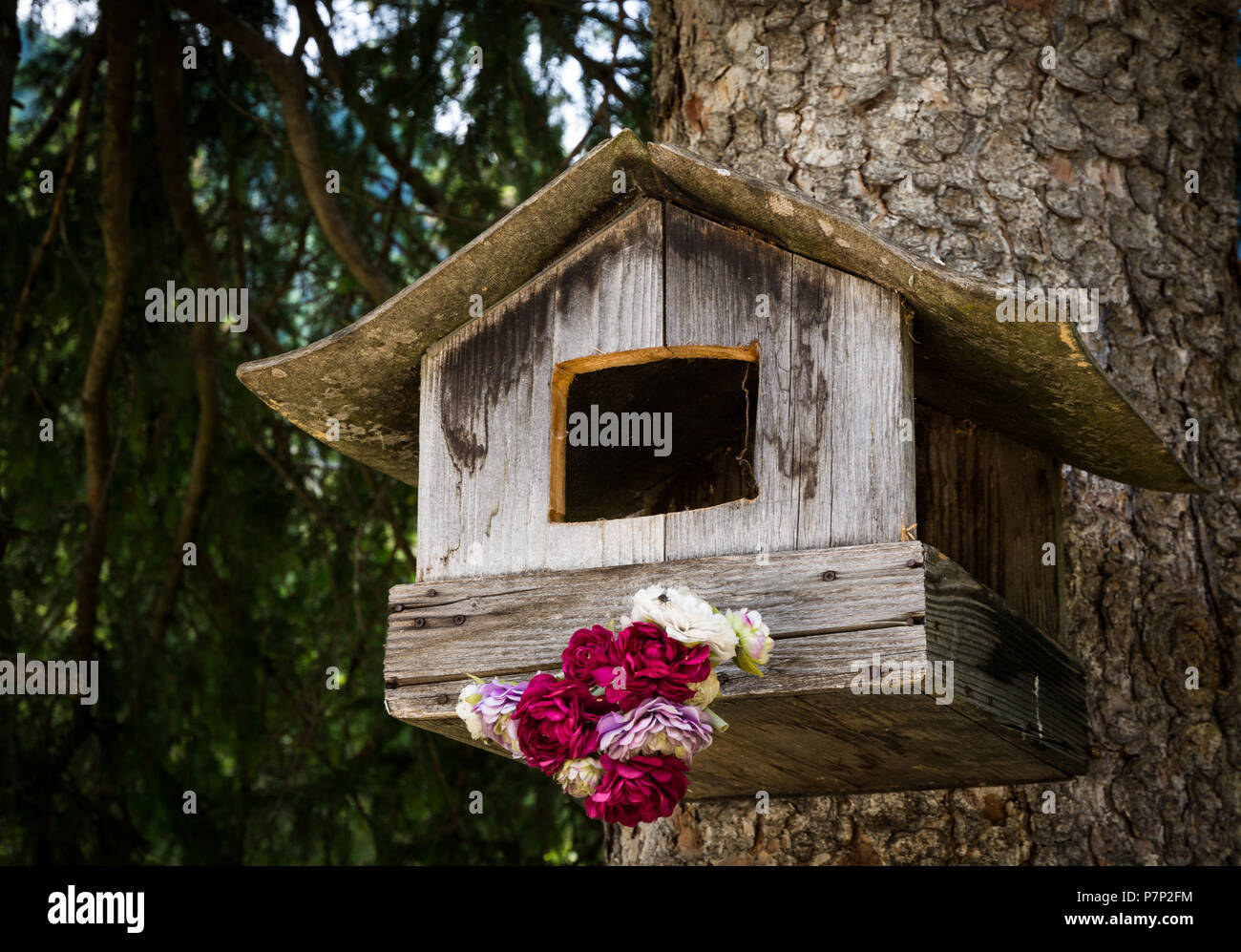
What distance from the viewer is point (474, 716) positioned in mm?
1982

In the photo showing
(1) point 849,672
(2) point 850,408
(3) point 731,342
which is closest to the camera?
(1) point 849,672

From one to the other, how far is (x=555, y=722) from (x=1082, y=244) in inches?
64.6

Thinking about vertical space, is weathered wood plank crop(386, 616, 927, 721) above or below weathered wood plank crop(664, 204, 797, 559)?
below

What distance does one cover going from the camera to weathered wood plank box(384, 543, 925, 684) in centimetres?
196

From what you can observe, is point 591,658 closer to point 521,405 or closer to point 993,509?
point 521,405

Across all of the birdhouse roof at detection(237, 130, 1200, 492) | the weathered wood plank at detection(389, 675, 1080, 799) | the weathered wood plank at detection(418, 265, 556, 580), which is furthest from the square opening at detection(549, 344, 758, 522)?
the weathered wood plank at detection(389, 675, 1080, 799)

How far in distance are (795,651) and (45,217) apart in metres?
3.00

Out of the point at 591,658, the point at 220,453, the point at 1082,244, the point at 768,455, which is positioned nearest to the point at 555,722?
the point at 591,658

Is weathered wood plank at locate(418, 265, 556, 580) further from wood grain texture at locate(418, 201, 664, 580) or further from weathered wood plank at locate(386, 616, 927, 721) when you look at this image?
weathered wood plank at locate(386, 616, 927, 721)

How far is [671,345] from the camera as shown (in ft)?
7.26

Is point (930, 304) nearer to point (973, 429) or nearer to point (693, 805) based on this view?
point (973, 429)

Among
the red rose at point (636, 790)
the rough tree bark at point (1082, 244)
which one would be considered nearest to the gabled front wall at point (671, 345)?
the red rose at point (636, 790)

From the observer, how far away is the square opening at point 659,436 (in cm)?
267

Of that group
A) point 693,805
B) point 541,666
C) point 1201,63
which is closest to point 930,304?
point 541,666
